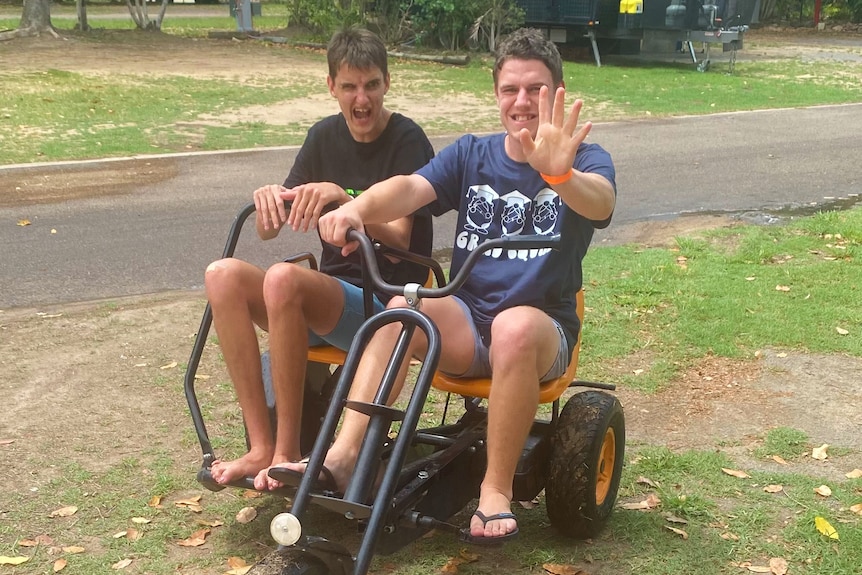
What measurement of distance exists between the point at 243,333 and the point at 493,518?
3.25 ft

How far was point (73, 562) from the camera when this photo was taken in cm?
322

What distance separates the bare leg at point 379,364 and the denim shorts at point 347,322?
32 centimetres

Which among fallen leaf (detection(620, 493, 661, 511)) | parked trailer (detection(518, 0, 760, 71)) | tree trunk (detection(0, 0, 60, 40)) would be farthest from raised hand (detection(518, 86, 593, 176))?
tree trunk (detection(0, 0, 60, 40))

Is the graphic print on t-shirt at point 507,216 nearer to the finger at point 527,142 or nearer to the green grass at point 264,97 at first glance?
the finger at point 527,142

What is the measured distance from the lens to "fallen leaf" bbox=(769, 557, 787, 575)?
3.21m

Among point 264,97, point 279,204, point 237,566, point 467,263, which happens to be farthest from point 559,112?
point 264,97

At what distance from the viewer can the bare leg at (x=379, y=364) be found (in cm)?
285

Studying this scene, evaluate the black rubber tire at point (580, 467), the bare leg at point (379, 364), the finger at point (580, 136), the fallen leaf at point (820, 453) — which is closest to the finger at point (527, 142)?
the finger at point (580, 136)

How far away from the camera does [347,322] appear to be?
11.1ft

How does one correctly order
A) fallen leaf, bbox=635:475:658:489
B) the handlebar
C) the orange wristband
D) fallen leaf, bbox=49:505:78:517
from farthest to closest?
fallen leaf, bbox=635:475:658:489, fallen leaf, bbox=49:505:78:517, the orange wristband, the handlebar

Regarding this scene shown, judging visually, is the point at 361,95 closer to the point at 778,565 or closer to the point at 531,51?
the point at 531,51

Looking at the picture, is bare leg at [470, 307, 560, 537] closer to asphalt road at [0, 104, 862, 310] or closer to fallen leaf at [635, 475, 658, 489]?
fallen leaf at [635, 475, 658, 489]

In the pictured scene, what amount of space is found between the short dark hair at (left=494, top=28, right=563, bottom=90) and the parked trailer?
59.0ft

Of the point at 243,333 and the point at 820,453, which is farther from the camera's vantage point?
the point at 820,453
